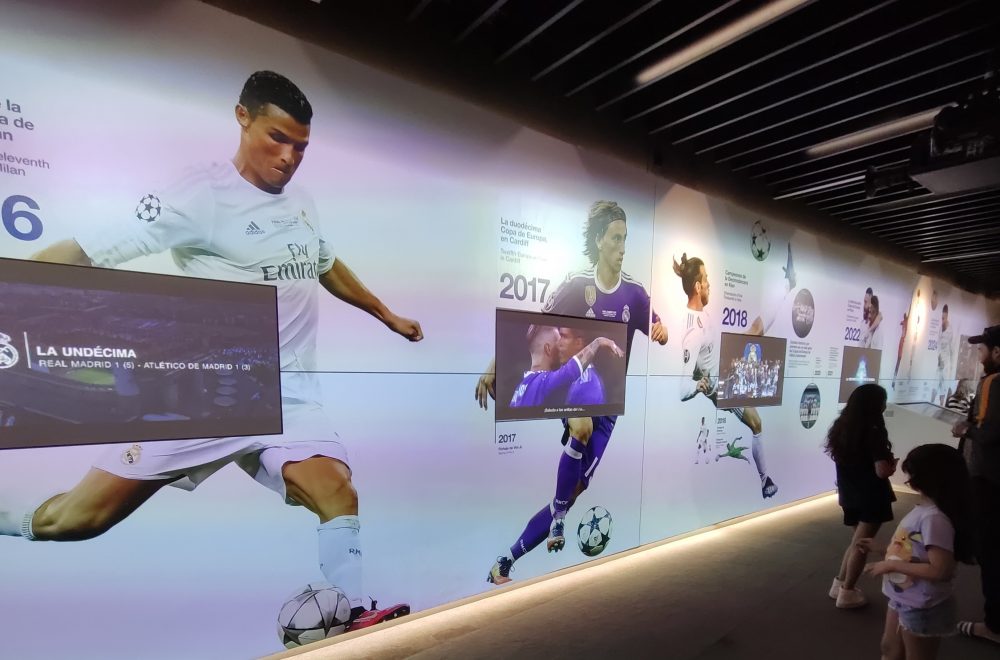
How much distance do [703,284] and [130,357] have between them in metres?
4.42

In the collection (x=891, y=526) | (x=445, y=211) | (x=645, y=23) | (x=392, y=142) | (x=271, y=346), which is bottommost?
(x=891, y=526)

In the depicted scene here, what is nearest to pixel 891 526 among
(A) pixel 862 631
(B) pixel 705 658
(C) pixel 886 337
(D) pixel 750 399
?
(D) pixel 750 399

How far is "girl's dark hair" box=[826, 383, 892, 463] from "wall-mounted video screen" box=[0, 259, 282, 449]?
3501 mm

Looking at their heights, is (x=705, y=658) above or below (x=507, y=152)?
below

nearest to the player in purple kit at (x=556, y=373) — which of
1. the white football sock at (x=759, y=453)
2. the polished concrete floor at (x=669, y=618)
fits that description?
the polished concrete floor at (x=669, y=618)

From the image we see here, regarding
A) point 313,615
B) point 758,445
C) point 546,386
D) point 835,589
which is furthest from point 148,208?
point 758,445

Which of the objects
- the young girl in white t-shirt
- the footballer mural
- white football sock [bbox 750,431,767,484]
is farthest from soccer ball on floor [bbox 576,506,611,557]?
white football sock [bbox 750,431,767,484]

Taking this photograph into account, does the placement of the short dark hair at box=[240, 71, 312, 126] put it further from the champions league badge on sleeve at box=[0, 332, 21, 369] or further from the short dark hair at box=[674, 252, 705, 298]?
→ the short dark hair at box=[674, 252, 705, 298]

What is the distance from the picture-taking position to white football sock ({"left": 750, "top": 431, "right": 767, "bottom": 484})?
16.5 ft

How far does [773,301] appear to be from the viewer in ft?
16.9

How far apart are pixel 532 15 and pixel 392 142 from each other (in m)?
1.17

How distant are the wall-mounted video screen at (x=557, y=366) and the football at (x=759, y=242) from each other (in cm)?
226

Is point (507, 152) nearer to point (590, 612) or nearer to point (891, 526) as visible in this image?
point (590, 612)

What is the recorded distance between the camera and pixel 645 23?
8.93 feet
